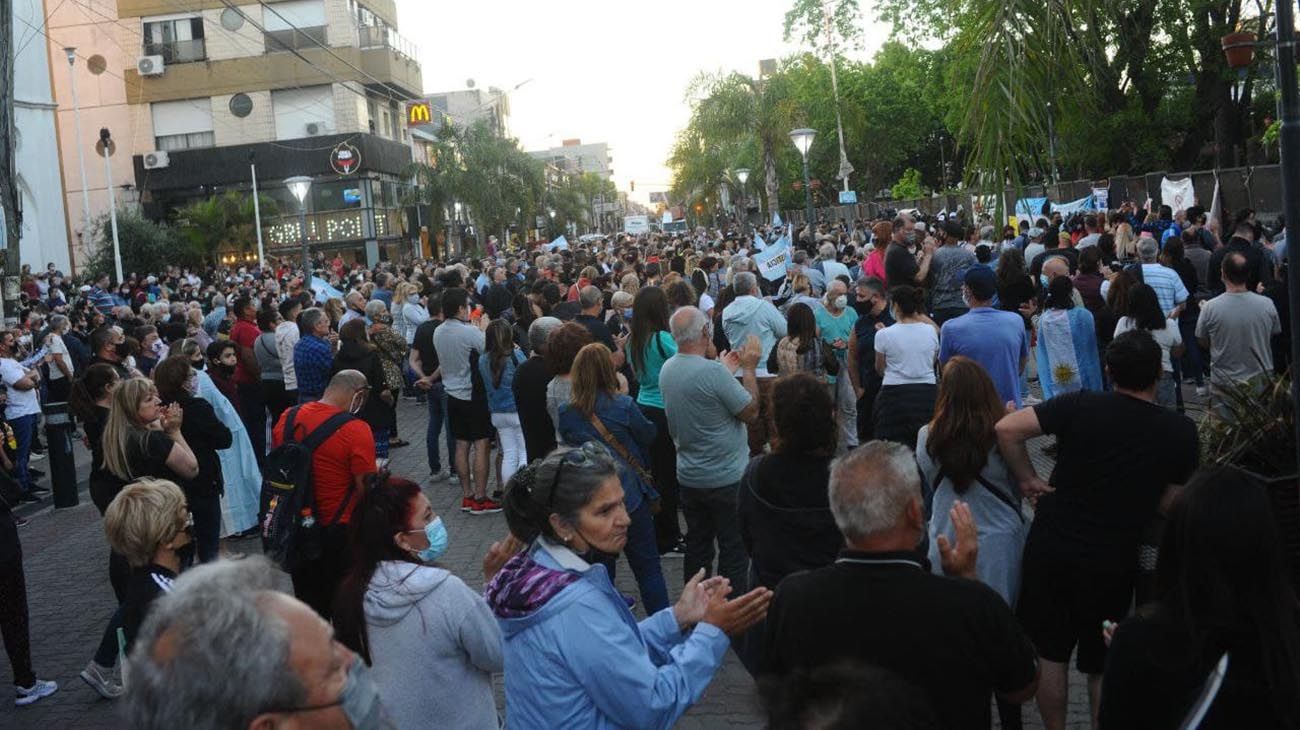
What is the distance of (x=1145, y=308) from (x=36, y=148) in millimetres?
37301

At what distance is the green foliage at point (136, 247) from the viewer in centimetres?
4088

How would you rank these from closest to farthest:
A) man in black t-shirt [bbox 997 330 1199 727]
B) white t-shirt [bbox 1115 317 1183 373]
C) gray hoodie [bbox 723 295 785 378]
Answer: man in black t-shirt [bbox 997 330 1199 727] < white t-shirt [bbox 1115 317 1183 373] < gray hoodie [bbox 723 295 785 378]

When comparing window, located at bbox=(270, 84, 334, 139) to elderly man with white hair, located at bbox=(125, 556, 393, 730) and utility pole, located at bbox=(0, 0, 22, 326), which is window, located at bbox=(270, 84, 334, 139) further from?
elderly man with white hair, located at bbox=(125, 556, 393, 730)

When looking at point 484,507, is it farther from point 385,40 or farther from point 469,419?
point 385,40

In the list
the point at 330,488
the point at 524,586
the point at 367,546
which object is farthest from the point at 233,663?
the point at 330,488

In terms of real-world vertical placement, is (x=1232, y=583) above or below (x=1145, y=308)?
below

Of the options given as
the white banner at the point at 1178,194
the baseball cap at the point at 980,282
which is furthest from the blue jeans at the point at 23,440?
the white banner at the point at 1178,194

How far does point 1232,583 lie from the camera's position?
3072mm

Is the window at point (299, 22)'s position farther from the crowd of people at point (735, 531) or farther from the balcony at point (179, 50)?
the crowd of people at point (735, 531)

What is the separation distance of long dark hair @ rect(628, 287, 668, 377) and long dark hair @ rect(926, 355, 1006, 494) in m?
3.70

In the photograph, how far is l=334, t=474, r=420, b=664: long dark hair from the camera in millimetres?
3949

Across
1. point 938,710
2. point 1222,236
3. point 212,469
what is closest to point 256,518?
A: point 212,469

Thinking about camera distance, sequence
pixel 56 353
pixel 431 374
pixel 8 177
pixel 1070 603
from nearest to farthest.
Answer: pixel 1070 603 < pixel 431 374 < pixel 8 177 < pixel 56 353

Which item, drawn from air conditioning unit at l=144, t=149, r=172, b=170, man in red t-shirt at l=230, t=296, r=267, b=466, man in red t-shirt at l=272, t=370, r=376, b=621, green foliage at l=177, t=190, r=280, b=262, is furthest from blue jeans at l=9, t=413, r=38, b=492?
air conditioning unit at l=144, t=149, r=172, b=170
